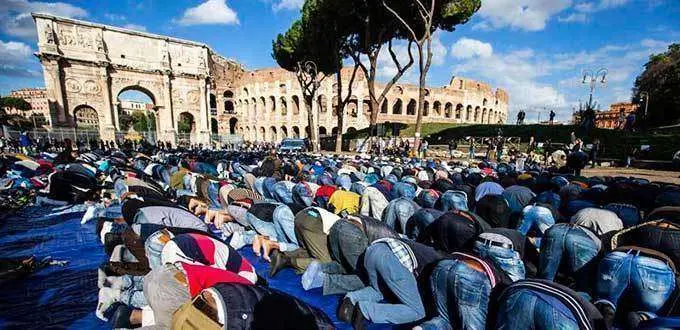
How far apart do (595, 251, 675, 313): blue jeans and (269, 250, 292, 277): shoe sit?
3744 millimetres

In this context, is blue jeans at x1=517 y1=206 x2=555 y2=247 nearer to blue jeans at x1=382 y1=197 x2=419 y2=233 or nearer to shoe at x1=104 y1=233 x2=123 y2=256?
blue jeans at x1=382 y1=197 x2=419 y2=233

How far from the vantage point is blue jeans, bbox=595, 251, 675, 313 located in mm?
2783

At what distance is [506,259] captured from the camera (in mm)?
3195

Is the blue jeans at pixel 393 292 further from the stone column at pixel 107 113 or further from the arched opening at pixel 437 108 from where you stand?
the arched opening at pixel 437 108

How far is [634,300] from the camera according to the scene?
2932 millimetres

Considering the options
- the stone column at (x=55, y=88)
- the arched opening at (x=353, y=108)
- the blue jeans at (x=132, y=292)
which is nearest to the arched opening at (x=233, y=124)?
the arched opening at (x=353, y=108)

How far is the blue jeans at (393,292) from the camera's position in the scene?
3244mm

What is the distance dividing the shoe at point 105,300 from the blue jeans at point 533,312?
13.2 feet

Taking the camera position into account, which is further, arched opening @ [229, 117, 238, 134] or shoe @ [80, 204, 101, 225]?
arched opening @ [229, 117, 238, 134]

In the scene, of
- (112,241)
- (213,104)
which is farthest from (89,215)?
(213,104)

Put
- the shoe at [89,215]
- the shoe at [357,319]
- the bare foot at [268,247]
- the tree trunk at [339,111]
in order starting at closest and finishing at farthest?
the shoe at [357,319], the bare foot at [268,247], the shoe at [89,215], the tree trunk at [339,111]

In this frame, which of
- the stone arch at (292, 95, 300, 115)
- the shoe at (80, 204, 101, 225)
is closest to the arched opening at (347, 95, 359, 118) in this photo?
the stone arch at (292, 95, 300, 115)

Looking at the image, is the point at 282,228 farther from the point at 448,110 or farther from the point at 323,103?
the point at 448,110

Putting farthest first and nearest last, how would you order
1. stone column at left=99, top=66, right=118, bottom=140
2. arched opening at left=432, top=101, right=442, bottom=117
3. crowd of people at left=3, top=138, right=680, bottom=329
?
arched opening at left=432, top=101, right=442, bottom=117, stone column at left=99, top=66, right=118, bottom=140, crowd of people at left=3, top=138, right=680, bottom=329
